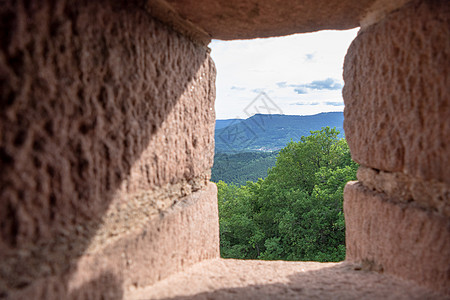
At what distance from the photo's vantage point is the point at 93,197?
80 centimetres

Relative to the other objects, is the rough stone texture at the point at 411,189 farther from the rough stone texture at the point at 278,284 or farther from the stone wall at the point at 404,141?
the rough stone texture at the point at 278,284

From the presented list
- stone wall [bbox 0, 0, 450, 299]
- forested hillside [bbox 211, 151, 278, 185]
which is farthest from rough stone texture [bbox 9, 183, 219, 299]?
forested hillside [bbox 211, 151, 278, 185]

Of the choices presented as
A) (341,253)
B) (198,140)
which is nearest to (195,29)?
(198,140)

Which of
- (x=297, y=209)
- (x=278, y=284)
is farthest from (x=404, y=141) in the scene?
(x=297, y=209)

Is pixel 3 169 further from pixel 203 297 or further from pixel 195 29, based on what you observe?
pixel 195 29

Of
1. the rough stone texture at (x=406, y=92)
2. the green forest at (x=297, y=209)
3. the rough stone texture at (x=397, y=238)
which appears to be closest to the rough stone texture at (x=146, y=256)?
the rough stone texture at (x=397, y=238)

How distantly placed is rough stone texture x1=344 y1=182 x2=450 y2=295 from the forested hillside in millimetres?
33564

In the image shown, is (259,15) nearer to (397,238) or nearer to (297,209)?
(397,238)

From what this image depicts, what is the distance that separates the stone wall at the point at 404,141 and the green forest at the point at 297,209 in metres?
7.50

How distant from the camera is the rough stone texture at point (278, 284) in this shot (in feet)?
3.26

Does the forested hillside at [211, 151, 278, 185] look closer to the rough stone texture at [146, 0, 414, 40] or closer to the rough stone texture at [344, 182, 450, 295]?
the rough stone texture at [344, 182, 450, 295]

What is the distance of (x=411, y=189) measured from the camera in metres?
1.05

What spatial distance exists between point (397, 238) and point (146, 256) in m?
1.01

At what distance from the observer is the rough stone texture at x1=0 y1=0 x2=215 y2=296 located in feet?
2.04
